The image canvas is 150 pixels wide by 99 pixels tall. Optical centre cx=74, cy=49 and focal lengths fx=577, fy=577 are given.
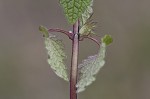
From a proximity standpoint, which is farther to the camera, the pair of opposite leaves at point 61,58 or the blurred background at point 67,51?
the blurred background at point 67,51

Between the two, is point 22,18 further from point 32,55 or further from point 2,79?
point 2,79

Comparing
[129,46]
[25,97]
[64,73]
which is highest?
[64,73]

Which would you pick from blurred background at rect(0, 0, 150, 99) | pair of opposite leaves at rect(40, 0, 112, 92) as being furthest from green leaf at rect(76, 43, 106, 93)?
blurred background at rect(0, 0, 150, 99)

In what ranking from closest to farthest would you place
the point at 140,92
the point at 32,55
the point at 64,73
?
the point at 64,73 → the point at 140,92 → the point at 32,55

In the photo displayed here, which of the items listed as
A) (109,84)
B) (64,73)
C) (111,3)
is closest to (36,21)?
(111,3)

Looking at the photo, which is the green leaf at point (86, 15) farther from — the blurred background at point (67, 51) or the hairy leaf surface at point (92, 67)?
the blurred background at point (67, 51)

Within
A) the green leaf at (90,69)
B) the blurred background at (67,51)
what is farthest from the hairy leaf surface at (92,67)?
the blurred background at (67,51)

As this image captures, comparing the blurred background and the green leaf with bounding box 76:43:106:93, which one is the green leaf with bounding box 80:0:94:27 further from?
the blurred background
